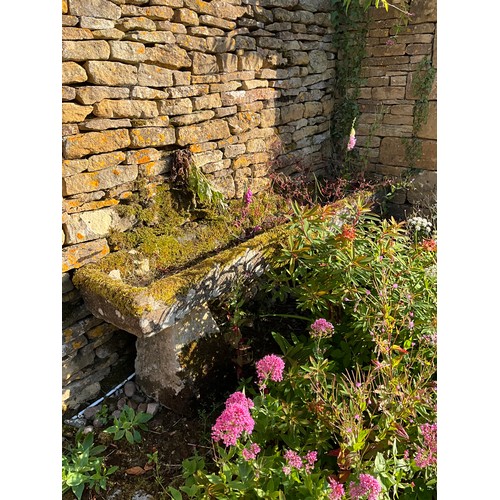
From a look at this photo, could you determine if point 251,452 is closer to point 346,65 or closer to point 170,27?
point 170,27

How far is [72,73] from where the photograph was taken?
2.61 meters

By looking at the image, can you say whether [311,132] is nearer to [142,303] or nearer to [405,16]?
[405,16]

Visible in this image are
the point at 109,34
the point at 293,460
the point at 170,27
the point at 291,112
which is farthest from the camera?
the point at 291,112

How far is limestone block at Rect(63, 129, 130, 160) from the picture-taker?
8.82 ft

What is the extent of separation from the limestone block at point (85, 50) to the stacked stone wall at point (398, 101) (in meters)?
2.87

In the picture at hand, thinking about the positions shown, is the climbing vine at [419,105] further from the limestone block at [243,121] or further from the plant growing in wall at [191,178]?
the plant growing in wall at [191,178]

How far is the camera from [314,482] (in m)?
1.97

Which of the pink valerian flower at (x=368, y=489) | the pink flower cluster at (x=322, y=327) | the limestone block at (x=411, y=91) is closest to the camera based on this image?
the pink valerian flower at (x=368, y=489)

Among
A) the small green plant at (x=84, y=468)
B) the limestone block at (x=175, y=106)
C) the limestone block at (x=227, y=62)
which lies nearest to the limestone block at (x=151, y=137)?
the limestone block at (x=175, y=106)

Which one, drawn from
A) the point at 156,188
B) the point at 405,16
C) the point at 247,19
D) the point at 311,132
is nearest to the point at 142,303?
the point at 156,188

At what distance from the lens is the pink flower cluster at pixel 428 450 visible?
1.79 meters

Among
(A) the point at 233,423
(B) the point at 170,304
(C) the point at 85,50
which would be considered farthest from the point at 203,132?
(A) the point at 233,423

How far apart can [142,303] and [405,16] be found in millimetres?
3680

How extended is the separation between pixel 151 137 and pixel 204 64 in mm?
725
